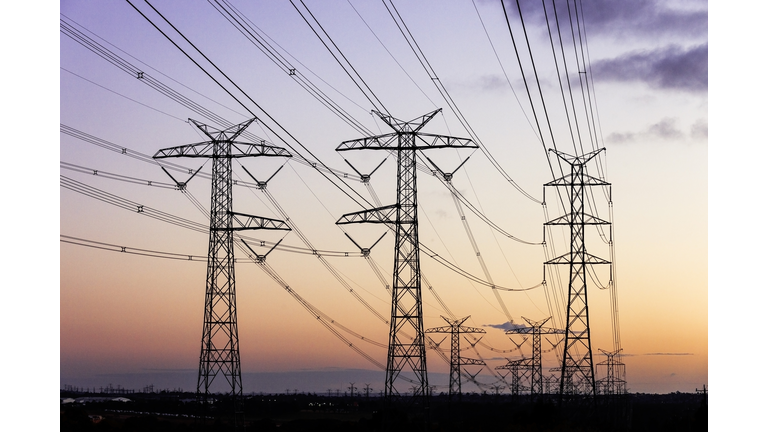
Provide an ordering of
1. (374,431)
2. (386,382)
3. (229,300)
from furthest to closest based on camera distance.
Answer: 1. (374,431)
2. (229,300)
3. (386,382)

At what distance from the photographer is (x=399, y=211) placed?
48.9m

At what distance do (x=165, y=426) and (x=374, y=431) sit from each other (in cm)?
3308

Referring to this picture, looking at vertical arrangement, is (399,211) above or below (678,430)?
above

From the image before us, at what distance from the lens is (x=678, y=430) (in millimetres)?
94875

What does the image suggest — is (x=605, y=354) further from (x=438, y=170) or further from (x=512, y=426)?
(x=438, y=170)
